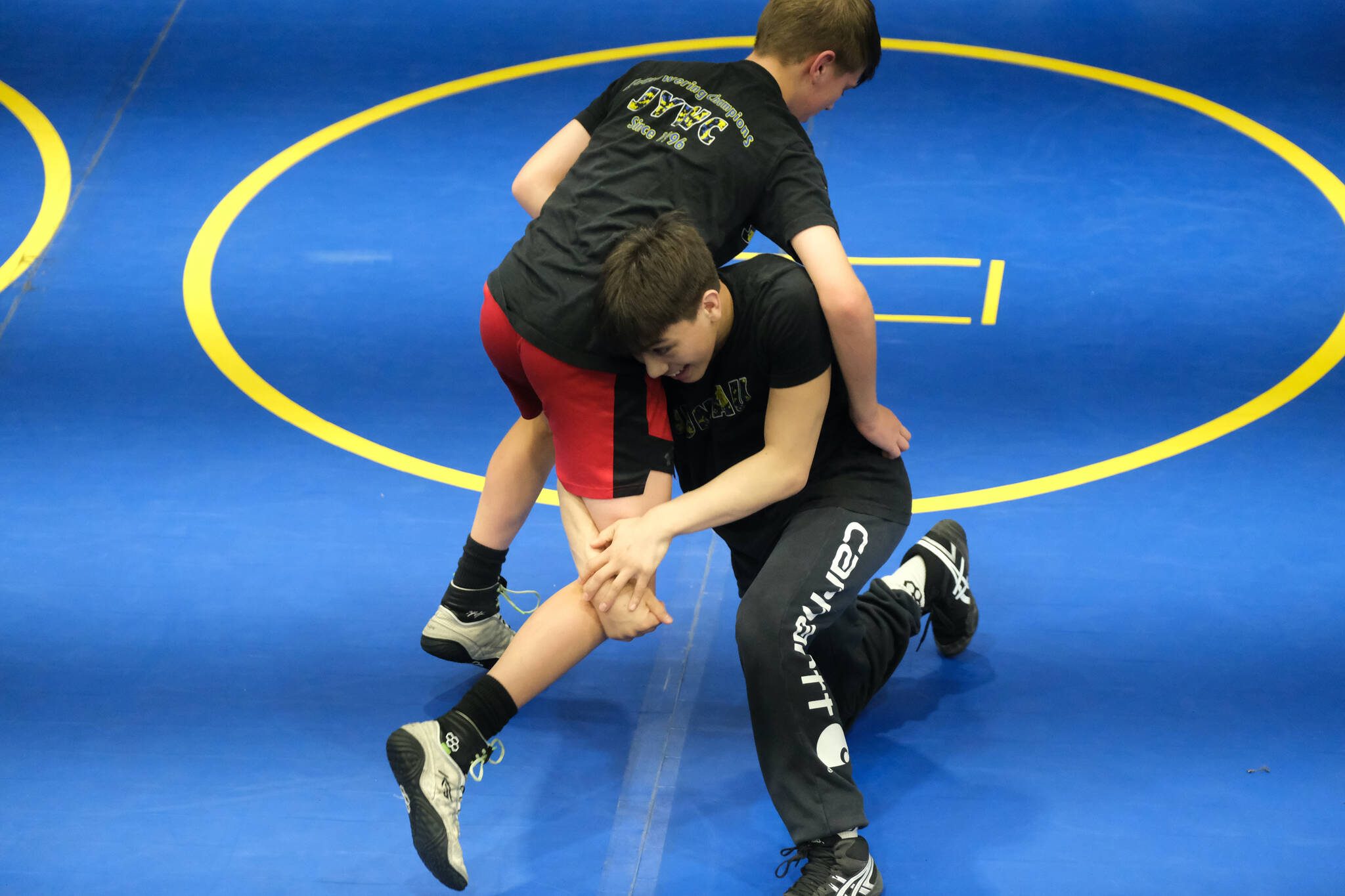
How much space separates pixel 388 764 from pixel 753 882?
1045mm

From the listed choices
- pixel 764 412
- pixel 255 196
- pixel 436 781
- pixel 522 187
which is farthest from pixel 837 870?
pixel 255 196

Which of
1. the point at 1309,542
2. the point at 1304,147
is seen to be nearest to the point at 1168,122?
the point at 1304,147

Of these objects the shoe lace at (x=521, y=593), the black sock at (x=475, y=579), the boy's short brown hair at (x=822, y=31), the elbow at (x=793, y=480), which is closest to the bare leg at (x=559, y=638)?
the elbow at (x=793, y=480)

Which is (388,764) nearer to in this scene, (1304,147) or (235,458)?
(235,458)

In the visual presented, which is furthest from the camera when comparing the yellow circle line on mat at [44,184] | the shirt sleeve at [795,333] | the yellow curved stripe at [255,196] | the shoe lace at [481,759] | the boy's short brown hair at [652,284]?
the yellow circle line on mat at [44,184]

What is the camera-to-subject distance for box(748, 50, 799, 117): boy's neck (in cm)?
329

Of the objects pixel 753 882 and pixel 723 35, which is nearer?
pixel 753 882

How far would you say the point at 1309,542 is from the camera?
412cm

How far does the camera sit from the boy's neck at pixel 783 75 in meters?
3.29

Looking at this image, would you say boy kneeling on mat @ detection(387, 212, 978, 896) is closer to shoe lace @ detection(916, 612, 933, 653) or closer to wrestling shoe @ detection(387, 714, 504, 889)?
wrestling shoe @ detection(387, 714, 504, 889)

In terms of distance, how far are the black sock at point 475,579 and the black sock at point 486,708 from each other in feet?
2.14

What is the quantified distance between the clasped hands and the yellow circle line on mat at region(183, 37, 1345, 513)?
1.54m

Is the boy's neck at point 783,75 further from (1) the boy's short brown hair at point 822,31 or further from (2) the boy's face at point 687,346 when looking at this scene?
(2) the boy's face at point 687,346

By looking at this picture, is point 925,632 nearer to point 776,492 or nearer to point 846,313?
point 776,492
